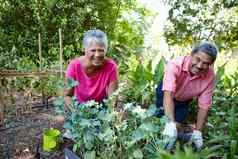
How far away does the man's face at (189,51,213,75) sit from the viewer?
8.44ft

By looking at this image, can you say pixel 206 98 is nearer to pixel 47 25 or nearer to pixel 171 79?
pixel 171 79

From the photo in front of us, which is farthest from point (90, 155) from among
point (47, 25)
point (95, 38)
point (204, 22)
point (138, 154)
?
point (204, 22)

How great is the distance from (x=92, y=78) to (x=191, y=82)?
0.74 metres

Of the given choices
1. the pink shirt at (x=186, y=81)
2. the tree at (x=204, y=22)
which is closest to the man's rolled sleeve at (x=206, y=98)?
the pink shirt at (x=186, y=81)

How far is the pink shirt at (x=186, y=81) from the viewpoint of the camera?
2.79 metres

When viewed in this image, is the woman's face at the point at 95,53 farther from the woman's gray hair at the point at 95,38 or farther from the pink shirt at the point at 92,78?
the pink shirt at the point at 92,78

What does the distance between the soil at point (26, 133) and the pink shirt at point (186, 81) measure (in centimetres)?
111

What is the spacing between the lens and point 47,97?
5.55 metres

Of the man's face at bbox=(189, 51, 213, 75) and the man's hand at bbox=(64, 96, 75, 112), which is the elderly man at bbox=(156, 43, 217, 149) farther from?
the man's hand at bbox=(64, 96, 75, 112)

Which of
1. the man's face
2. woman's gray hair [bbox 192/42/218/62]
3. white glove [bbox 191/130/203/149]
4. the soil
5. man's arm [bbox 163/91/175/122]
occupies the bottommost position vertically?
the soil

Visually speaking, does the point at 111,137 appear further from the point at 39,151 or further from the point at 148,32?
the point at 148,32

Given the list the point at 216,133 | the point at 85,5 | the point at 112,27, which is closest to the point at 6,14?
the point at 85,5

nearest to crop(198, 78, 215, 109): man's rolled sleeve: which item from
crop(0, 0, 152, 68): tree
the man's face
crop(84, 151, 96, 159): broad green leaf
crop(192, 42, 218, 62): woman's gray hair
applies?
the man's face

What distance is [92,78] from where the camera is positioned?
9.58 feet
